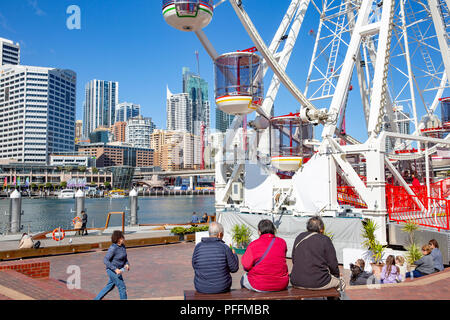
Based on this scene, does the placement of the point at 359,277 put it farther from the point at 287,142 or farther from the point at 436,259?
the point at 287,142

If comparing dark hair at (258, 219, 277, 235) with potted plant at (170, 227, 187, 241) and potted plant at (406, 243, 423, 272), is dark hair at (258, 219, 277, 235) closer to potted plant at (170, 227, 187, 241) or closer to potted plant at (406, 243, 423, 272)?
potted plant at (406, 243, 423, 272)

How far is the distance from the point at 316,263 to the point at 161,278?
8056mm

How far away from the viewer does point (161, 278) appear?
1255 cm

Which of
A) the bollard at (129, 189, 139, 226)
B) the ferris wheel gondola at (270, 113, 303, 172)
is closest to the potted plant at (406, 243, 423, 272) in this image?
the ferris wheel gondola at (270, 113, 303, 172)

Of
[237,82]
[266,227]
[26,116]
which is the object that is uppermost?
[26,116]

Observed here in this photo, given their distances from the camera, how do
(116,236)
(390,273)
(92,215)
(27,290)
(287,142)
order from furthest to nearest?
(92,215)
(287,142)
(390,273)
(116,236)
(27,290)

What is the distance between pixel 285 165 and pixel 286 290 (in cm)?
1287

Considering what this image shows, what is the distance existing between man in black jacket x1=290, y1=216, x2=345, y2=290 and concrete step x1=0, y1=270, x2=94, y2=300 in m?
4.35

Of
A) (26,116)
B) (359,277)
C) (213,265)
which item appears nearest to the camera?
(213,265)

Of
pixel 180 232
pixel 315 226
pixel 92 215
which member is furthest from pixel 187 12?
pixel 92 215

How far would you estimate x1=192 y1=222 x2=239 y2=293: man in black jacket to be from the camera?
5.64 meters
